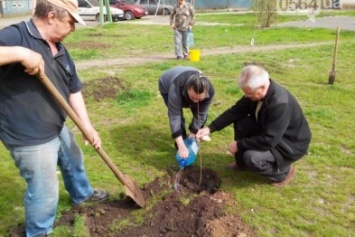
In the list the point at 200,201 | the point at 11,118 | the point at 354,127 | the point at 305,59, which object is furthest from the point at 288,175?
the point at 305,59

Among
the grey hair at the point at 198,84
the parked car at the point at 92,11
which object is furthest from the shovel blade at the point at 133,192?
the parked car at the point at 92,11

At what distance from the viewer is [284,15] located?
82.0 ft

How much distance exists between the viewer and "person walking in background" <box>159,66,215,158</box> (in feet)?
12.5

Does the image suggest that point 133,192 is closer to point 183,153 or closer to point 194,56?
point 183,153

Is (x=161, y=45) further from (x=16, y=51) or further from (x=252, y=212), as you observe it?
(x=16, y=51)

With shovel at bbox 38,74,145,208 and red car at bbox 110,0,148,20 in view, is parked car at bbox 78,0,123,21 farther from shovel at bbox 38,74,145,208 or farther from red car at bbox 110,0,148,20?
shovel at bbox 38,74,145,208

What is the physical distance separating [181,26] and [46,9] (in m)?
8.31

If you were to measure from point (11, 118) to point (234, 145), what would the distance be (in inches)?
87.5

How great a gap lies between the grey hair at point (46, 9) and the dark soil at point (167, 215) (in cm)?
180

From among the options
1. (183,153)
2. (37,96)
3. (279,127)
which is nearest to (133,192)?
(183,153)

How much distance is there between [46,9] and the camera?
250 cm

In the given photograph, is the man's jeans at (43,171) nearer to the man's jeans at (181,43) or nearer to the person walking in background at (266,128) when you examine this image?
the person walking in background at (266,128)

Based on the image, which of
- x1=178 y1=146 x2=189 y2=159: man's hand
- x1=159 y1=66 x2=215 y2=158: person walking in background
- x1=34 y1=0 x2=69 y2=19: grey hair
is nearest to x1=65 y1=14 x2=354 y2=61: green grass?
x1=159 y1=66 x2=215 y2=158: person walking in background

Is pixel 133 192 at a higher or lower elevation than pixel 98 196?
higher
